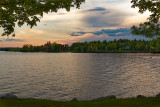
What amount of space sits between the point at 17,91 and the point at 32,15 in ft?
53.3

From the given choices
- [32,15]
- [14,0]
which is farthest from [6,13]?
[14,0]

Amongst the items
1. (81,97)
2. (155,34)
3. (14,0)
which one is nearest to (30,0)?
(14,0)

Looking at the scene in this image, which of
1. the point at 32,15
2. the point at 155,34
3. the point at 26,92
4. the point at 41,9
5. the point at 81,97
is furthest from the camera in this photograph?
the point at 26,92

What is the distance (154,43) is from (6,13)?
16.3 metres

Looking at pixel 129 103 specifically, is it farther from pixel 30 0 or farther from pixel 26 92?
pixel 26 92

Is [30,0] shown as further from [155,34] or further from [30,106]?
[155,34]

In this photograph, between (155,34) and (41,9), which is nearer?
(41,9)

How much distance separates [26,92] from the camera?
83.9 ft

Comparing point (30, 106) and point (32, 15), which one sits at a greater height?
point (32, 15)

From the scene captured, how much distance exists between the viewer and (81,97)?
23297mm

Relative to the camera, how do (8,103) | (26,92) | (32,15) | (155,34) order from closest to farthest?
(8,103) < (32,15) < (155,34) < (26,92)

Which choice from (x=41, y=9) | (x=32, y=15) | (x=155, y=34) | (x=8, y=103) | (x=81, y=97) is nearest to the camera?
(x=41, y=9)

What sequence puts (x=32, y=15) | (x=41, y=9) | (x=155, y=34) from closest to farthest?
(x=41, y=9), (x=32, y=15), (x=155, y=34)

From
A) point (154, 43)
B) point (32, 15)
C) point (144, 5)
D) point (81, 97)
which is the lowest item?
point (81, 97)
